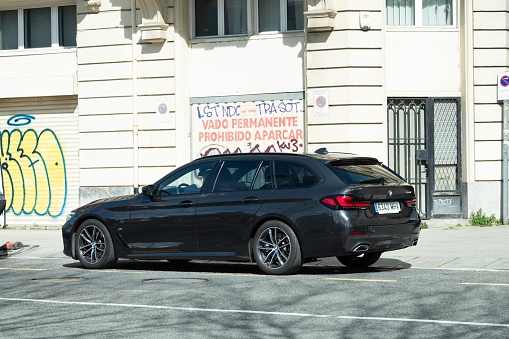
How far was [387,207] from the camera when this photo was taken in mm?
10156

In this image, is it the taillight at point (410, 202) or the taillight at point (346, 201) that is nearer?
the taillight at point (346, 201)

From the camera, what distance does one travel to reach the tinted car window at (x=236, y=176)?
10688 millimetres

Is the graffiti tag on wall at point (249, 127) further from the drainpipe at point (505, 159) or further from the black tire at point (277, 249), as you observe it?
the black tire at point (277, 249)

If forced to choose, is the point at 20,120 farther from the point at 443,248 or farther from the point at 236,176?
the point at 443,248

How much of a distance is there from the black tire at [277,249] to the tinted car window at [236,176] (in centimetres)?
66

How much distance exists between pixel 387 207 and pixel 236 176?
6.23 feet

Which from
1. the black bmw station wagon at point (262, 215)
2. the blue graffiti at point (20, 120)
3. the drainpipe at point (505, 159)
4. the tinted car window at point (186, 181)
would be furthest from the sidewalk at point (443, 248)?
the blue graffiti at point (20, 120)

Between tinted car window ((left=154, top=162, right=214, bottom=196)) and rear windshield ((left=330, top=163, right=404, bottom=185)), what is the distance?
1720mm

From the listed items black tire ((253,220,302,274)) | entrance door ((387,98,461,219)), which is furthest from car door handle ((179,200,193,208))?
entrance door ((387,98,461,219))

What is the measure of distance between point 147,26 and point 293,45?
2.96 m

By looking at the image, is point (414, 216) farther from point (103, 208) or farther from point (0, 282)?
point (0, 282)

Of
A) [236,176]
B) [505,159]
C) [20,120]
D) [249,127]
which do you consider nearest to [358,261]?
[236,176]

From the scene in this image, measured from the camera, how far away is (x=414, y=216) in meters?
10.6

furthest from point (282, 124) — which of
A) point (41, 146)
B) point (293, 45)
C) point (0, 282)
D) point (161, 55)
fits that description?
point (0, 282)
